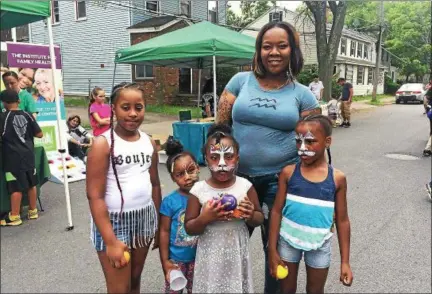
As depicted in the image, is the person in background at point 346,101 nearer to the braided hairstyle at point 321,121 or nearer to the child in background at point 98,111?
the child in background at point 98,111

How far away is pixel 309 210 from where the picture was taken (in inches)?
69.3

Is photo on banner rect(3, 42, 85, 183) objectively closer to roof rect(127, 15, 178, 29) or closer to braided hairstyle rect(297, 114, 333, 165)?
braided hairstyle rect(297, 114, 333, 165)

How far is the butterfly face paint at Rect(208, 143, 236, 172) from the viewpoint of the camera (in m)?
1.66

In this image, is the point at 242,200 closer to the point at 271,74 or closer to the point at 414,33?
the point at 271,74

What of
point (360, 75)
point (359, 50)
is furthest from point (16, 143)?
point (359, 50)

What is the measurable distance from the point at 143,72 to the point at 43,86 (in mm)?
14579

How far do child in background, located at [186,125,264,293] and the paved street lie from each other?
0.65 m

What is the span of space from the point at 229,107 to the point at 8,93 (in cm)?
107

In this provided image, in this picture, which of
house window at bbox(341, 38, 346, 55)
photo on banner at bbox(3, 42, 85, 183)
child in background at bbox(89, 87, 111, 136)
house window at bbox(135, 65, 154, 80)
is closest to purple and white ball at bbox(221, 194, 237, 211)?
photo on banner at bbox(3, 42, 85, 183)

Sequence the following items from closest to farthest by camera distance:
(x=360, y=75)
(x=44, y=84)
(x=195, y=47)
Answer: (x=44, y=84)
(x=195, y=47)
(x=360, y=75)

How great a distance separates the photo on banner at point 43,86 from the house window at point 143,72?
11019mm

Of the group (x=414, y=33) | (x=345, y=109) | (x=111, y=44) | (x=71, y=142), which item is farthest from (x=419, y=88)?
(x=71, y=142)

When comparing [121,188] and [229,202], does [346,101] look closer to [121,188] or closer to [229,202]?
[229,202]

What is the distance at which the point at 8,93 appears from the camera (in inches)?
48.9
